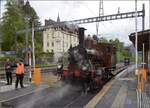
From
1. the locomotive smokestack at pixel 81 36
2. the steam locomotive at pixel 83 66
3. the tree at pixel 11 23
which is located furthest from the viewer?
the tree at pixel 11 23

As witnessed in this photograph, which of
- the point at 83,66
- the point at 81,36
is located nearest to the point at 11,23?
the point at 81,36

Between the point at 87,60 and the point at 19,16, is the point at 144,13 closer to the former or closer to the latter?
the point at 87,60

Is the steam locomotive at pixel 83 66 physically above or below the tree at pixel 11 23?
below

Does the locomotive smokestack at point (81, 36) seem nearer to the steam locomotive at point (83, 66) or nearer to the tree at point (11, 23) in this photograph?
the steam locomotive at point (83, 66)

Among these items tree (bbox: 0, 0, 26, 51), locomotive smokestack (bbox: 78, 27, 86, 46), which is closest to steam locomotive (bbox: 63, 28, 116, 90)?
locomotive smokestack (bbox: 78, 27, 86, 46)

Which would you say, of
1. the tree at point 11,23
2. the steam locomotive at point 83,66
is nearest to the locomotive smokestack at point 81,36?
the steam locomotive at point 83,66

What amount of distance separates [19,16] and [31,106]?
81.5 m

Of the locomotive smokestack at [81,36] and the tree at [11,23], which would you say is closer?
the locomotive smokestack at [81,36]

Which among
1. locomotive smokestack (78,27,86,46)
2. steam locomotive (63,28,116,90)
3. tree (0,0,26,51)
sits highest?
tree (0,0,26,51)

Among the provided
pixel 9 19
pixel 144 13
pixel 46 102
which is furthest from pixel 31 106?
pixel 9 19

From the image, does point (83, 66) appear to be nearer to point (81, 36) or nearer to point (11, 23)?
point (81, 36)

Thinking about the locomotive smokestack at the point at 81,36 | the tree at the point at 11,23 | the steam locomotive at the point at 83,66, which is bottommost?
the steam locomotive at the point at 83,66

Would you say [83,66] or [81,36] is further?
[81,36]

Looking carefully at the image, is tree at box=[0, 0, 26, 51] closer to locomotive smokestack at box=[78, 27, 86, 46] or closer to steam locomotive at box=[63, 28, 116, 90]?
locomotive smokestack at box=[78, 27, 86, 46]
